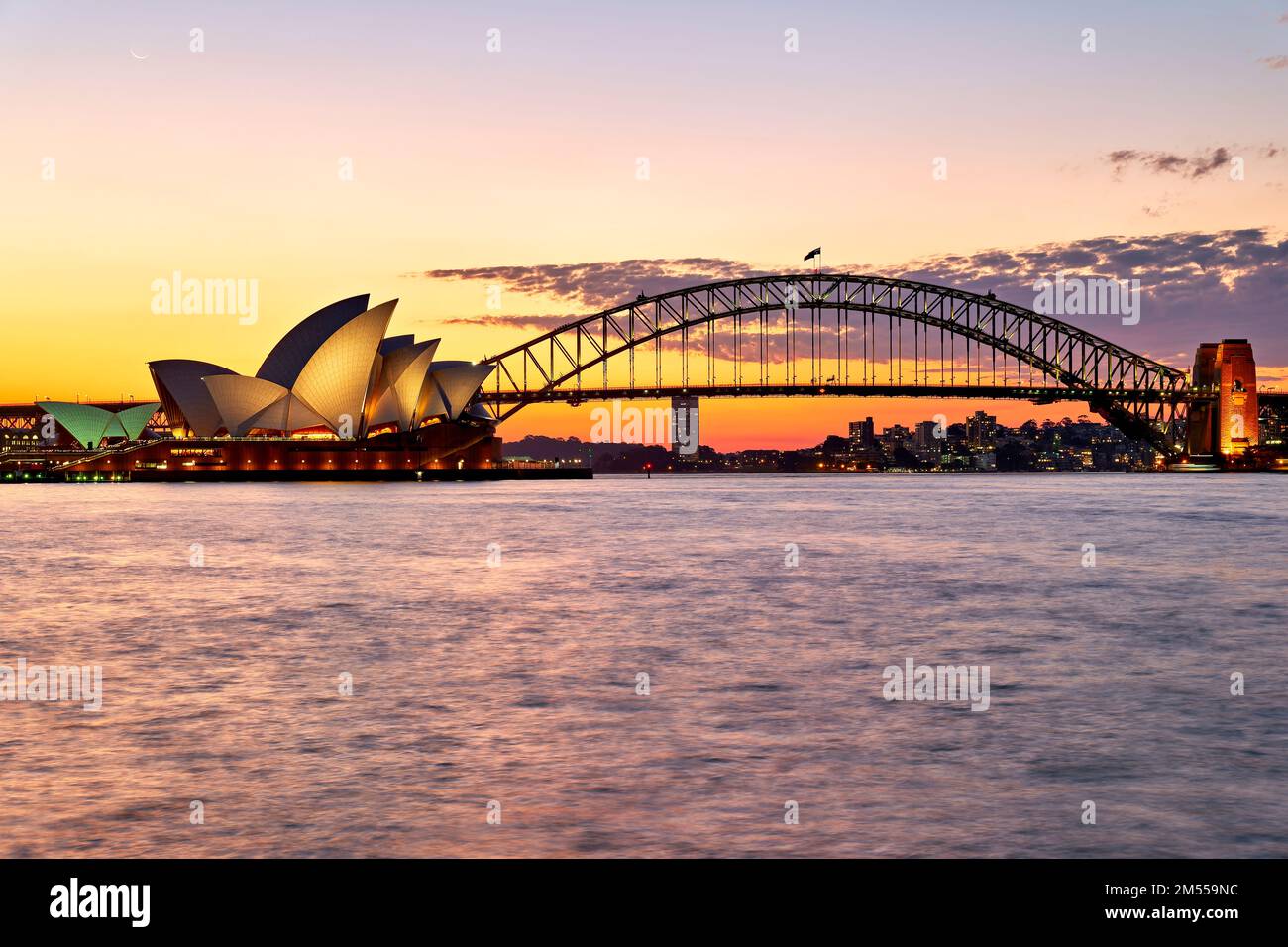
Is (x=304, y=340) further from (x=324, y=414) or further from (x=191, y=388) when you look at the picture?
(x=191, y=388)

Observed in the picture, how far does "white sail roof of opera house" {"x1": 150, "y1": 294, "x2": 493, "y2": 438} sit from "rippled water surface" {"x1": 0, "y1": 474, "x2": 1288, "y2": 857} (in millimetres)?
71051

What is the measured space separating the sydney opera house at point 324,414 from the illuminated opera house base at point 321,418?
118 millimetres

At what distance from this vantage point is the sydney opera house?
9719 cm

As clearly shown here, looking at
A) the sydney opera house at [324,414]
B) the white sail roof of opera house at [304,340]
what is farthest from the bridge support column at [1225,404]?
the white sail roof of opera house at [304,340]

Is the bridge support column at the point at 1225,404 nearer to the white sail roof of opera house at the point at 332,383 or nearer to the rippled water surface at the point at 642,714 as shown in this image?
the white sail roof of opera house at the point at 332,383

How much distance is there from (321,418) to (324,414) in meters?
2.18

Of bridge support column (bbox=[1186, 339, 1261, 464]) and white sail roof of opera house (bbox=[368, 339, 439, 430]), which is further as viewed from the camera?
bridge support column (bbox=[1186, 339, 1261, 464])

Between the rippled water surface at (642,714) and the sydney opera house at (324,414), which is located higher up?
the sydney opera house at (324,414)

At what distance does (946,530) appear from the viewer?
132 feet

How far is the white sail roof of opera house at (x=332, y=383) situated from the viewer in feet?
311
